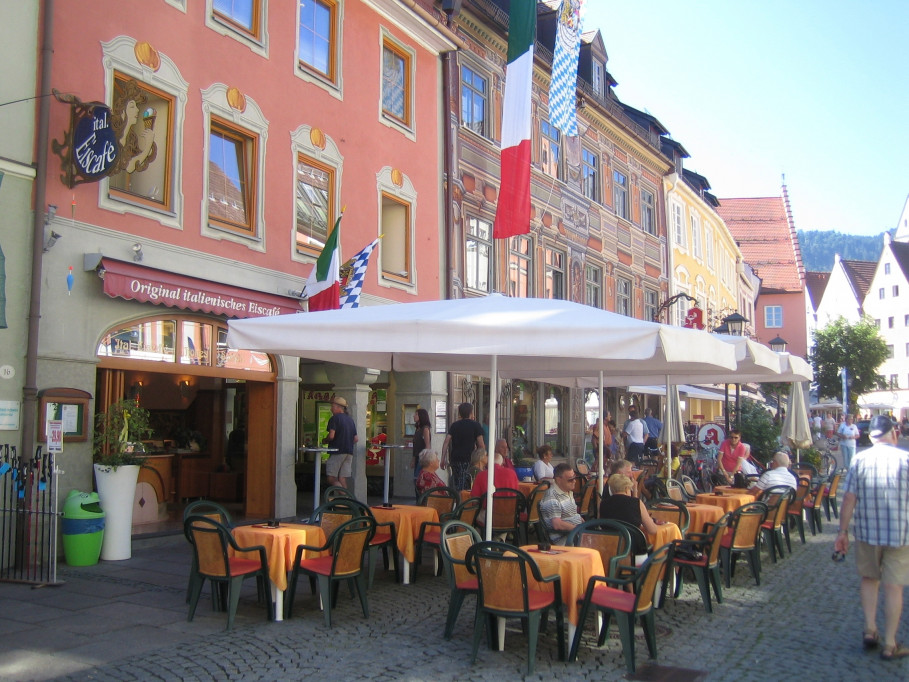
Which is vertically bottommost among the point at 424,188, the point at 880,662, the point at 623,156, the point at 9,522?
the point at 880,662

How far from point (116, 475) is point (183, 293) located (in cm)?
240

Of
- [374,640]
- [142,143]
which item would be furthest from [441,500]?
[142,143]

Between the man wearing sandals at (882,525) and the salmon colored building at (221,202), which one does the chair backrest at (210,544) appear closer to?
the salmon colored building at (221,202)

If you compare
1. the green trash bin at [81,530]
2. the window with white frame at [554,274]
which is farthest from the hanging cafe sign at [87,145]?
the window with white frame at [554,274]

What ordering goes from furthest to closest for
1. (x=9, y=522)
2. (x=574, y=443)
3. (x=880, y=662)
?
(x=574, y=443) → (x=9, y=522) → (x=880, y=662)

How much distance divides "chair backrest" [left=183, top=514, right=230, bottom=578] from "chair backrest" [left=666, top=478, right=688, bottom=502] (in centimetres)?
541

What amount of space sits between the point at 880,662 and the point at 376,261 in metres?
10.5

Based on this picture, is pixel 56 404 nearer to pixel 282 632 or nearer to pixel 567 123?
pixel 282 632

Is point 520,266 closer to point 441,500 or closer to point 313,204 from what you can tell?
point 313,204

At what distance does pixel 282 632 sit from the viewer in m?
6.47

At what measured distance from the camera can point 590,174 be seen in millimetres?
23469

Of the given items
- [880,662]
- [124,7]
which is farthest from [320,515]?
[124,7]

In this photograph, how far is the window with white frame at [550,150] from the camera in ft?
68.3

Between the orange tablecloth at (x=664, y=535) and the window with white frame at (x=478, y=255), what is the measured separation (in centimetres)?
1019
